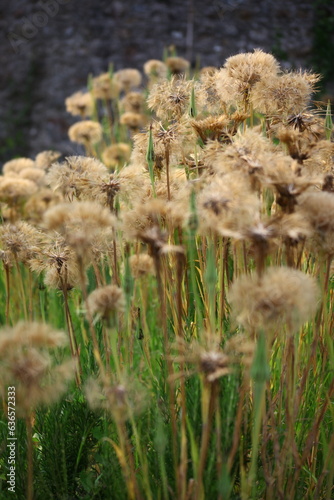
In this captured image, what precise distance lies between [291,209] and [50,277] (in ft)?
2.81

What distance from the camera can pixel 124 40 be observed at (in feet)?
25.7

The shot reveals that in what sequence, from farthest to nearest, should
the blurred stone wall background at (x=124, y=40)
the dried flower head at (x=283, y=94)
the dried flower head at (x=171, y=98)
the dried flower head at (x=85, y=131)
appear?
1. the blurred stone wall background at (x=124, y=40)
2. the dried flower head at (x=85, y=131)
3. the dried flower head at (x=171, y=98)
4. the dried flower head at (x=283, y=94)

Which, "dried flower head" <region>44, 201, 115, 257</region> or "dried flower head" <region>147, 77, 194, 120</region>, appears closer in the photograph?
"dried flower head" <region>44, 201, 115, 257</region>

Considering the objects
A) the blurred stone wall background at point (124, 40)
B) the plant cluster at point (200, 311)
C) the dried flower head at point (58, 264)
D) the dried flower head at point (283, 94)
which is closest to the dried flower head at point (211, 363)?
the plant cluster at point (200, 311)

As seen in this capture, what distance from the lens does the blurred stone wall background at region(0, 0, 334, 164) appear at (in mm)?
7785

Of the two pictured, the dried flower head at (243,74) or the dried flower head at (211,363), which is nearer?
the dried flower head at (211,363)

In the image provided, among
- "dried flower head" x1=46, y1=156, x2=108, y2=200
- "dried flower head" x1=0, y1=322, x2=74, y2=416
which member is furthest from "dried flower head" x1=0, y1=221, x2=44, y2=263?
"dried flower head" x1=0, y1=322, x2=74, y2=416

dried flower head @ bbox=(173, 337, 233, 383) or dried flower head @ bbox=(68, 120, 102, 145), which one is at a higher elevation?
dried flower head @ bbox=(68, 120, 102, 145)

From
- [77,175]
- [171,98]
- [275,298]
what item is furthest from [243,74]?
[275,298]

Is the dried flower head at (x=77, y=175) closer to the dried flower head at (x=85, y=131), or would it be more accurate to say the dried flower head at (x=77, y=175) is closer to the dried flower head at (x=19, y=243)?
the dried flower head at (x=19, y=243)

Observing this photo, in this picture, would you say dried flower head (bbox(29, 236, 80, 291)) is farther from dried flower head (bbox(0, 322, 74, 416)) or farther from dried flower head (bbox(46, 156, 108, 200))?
dried flower head (bbox(0, 322, 74, 416))

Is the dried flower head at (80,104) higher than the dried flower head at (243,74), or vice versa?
the dried flower head at (80,104)

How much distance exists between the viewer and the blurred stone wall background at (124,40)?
25.5 feet

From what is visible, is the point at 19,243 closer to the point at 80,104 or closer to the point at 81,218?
the point at 81,218
